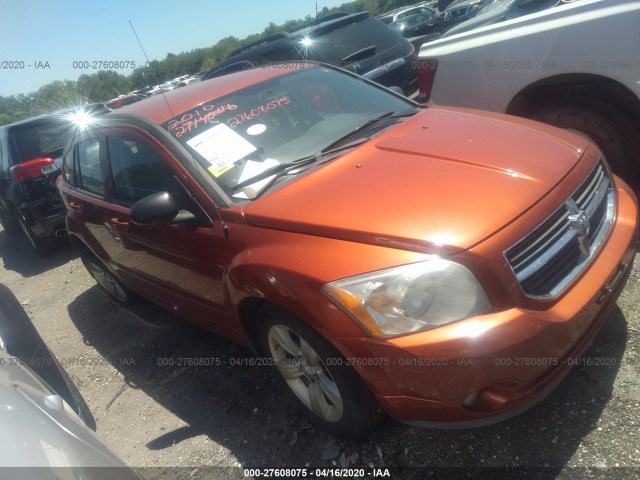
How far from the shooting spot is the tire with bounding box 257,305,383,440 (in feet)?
6.38

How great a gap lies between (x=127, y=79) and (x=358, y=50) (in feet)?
83.0

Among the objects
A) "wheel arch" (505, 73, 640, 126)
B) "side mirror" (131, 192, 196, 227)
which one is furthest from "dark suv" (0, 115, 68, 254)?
"wheel arch" (505, 73, 640, 126)

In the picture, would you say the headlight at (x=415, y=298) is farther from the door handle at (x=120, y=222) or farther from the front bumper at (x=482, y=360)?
the door handle at (x=120, y=222)

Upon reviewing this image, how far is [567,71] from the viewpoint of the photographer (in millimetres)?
3131

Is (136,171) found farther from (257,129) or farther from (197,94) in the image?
(257,129)

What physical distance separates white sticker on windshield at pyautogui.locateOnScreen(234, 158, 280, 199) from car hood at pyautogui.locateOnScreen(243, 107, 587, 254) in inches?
4.4

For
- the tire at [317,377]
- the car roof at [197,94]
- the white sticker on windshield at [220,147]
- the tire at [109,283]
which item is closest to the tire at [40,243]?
the tire at [109,283]

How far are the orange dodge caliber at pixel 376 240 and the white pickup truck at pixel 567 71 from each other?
32.8 inches

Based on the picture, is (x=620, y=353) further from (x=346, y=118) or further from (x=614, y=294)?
(x=346, y=118)

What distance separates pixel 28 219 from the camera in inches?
236

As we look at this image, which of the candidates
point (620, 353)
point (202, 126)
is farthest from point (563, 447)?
point (202, 126)

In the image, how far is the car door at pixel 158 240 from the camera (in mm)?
2453

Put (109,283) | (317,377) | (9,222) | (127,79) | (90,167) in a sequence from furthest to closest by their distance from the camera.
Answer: (127,79) < (9,222) < (109,283) < (90,167) < (317,377)

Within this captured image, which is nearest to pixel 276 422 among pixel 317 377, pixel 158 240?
pixel 317 377
